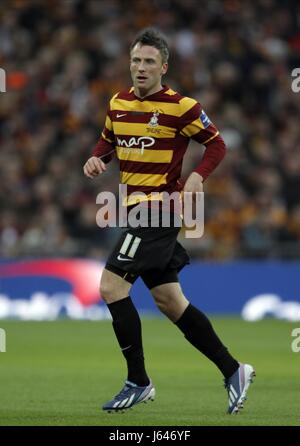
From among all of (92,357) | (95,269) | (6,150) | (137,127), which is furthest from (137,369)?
(6,150)

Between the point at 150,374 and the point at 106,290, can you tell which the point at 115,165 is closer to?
the point at 150,374

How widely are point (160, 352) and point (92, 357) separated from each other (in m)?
0.97

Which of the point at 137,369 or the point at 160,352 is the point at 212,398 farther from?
the point at 160,352

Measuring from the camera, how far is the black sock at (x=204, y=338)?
8.08 m

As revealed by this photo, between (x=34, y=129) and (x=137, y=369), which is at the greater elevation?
(x=34, y=129)

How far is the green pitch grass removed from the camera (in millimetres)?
7715

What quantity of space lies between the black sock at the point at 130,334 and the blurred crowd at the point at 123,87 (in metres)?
10.5

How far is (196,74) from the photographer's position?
70.4 ft

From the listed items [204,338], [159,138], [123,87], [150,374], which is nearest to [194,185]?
[159,138]

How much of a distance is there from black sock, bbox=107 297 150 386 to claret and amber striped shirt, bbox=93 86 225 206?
2.60 ft

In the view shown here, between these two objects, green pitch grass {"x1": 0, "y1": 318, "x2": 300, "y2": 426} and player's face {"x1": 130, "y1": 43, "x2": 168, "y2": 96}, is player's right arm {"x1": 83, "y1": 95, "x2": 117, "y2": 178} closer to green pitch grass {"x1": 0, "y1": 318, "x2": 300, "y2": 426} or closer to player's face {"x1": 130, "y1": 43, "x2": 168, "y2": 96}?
player's face {"x1": 130, "y1": 43, "x2": 168, "y2": 96}

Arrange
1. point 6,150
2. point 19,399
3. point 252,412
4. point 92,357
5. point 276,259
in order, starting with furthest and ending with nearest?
point 6,150, point 276,259, point 92,357, point 19,399, point 252,412

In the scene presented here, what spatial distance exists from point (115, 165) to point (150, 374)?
9.24 metres

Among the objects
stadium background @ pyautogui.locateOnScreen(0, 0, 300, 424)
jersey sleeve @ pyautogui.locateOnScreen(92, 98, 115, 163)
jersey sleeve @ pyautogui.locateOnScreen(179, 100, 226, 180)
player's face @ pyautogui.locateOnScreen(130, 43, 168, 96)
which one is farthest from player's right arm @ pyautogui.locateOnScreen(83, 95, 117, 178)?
stadium background @ pyautogui.locateOnScreen(0, 0, 300, 424)
